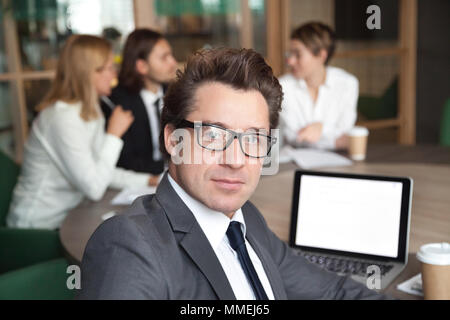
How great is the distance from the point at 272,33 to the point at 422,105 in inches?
78.8

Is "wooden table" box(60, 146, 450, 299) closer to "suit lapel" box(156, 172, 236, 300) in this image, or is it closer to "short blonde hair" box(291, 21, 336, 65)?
"suit lapel" box(156, 172, 236, 300)

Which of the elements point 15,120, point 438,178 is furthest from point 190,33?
point 438,178

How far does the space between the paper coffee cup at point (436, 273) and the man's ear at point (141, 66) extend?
2.22m

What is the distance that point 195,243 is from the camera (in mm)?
1055

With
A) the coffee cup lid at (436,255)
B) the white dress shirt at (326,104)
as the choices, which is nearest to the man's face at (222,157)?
the coffee cup lid at (436,255)

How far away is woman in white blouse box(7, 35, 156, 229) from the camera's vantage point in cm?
237

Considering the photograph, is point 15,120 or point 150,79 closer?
point 150,79

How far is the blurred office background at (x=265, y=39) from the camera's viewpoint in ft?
11.9

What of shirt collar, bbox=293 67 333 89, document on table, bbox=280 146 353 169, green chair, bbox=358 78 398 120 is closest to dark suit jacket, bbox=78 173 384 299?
document on table, bbox=280 146 353 169

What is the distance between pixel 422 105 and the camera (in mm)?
5520

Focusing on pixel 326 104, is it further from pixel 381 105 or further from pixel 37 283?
pixel 37 283

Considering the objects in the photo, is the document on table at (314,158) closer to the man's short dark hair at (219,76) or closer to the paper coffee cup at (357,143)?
the paper coffee cup at (357,143)

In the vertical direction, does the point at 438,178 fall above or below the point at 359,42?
below

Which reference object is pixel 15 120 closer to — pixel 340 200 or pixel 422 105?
pixel 340 200
